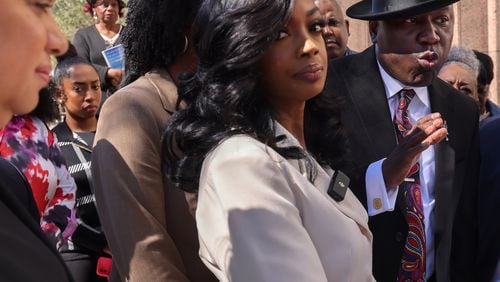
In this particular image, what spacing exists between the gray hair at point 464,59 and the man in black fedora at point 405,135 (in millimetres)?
1781

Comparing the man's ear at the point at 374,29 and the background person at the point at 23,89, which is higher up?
the background person at the point at 23,89

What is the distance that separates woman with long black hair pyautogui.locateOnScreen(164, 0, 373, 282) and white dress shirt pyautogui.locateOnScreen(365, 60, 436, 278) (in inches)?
27.1

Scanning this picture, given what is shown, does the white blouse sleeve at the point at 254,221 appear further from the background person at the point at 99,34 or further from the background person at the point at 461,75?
the background person at the point at 99,34

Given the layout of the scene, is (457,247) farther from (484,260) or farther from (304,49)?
(304,49)

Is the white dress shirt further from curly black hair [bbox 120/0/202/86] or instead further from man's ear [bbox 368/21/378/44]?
curly black hair [bbox 120/0/202/86]

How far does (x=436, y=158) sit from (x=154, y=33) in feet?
4.59

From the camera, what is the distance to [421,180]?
3.41 meters

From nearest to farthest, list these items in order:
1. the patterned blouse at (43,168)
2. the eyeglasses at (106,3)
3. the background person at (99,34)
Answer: the patterned blouse at (43,168), the background person at (99,34), the eyeglasses at (106,3)

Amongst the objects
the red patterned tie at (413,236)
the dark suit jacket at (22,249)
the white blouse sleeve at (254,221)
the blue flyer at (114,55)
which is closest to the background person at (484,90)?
the blue flyer at (114,55)

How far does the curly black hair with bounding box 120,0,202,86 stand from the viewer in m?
2.66

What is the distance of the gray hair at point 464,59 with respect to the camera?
17.7 ft

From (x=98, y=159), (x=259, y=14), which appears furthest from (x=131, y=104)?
(x=259, y=14)

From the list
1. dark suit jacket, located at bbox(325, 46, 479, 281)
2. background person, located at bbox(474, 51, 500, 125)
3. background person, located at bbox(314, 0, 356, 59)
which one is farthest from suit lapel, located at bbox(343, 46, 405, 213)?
background person, located at bbox(474, 51, 500, 125)

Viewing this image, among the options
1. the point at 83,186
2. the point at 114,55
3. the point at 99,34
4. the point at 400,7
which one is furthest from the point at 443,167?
the point at 99,34
